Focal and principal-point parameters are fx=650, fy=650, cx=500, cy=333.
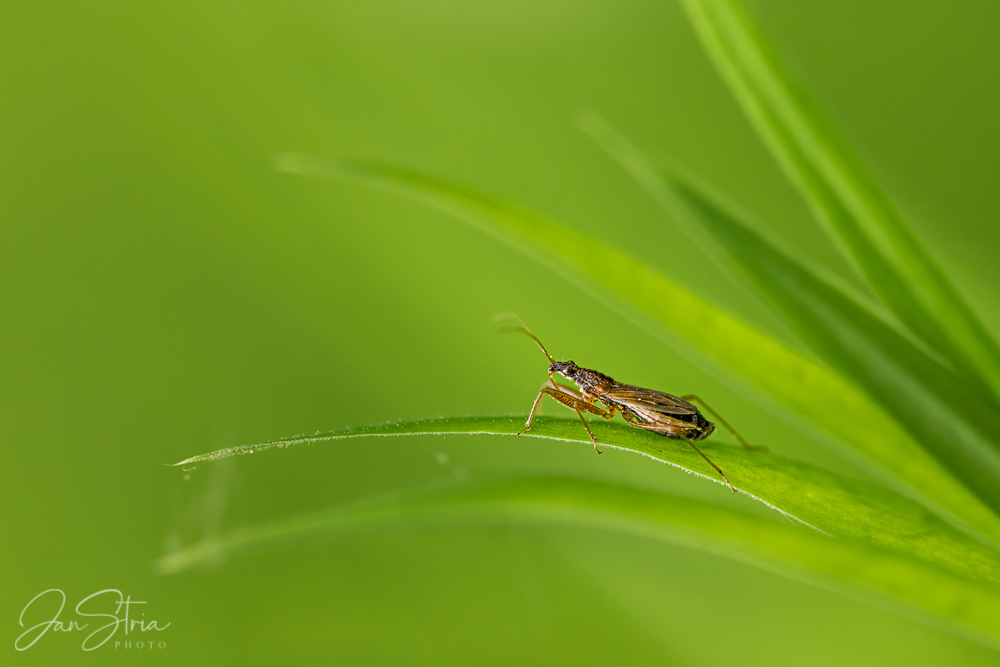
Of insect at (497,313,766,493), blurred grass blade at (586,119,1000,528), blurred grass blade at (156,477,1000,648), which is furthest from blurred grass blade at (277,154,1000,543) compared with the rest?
insect at (497,313,766,493)

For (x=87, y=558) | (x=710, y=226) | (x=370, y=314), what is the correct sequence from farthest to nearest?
(x=370, y=314) → (x=87, y=558) → (x=710, y=226)

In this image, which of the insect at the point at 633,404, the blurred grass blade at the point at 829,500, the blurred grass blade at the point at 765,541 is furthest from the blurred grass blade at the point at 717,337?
the insect at the point at 633,404

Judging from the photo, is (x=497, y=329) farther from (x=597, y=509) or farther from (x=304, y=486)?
(x=597, y=509)

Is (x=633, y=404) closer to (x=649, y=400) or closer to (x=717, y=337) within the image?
(x=649, y=400)

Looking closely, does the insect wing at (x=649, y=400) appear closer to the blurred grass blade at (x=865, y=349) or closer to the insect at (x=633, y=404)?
the insect at (x=633, y=404)

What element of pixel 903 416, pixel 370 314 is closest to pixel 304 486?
pixel 370 314

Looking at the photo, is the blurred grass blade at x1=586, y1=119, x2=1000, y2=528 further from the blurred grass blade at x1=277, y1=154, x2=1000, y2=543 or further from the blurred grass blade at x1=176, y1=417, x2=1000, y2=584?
the blurred grass blade at x1=176, y1=417, x2=1000, y2=584
